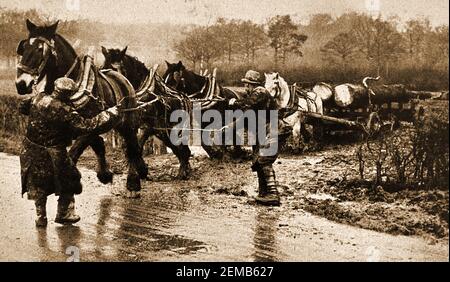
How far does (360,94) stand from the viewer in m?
8.35

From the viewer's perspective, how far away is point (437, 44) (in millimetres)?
6449

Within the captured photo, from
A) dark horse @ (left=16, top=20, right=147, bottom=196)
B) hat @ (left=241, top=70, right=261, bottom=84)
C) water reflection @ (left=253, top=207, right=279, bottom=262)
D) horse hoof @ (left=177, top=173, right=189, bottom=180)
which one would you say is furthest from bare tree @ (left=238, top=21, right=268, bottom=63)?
water reflection @ (left=253, top=207, right=279, bottom=262)

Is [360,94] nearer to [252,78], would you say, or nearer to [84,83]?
[252,78]

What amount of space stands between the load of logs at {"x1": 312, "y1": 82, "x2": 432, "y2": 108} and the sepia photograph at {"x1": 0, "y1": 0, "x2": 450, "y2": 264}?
0.03m

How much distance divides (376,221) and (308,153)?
275cm

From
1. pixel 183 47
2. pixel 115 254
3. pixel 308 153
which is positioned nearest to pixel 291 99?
pixel 308 153

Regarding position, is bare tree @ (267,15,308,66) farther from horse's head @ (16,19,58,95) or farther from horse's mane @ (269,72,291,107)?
horse's head @ (16,19,58,95)

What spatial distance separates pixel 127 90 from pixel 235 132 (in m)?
2.40

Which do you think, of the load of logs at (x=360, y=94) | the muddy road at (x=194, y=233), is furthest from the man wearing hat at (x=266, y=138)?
the load of logs at (x=360, y=94)

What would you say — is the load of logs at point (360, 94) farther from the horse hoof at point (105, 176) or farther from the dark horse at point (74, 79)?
the horse hoof at point (105, 176)

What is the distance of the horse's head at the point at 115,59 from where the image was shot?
30.9ft

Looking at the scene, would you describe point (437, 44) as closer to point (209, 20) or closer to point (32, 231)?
point (209, 20)

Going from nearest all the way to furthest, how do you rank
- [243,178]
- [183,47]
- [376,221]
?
[376,221] → [243,178] → [183,47]

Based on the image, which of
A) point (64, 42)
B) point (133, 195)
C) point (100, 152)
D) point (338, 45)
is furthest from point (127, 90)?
point (338, 45)
